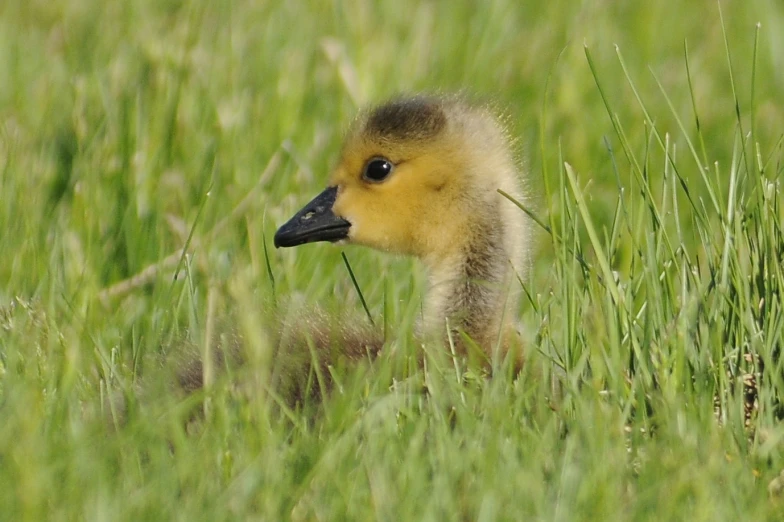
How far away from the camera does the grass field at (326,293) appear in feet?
7.22

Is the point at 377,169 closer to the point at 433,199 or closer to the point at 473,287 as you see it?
the point at 433,199

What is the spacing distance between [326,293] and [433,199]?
1.56 ft

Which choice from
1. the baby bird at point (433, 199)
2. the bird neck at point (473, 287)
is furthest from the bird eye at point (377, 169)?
the bird neck at point (473, 287)

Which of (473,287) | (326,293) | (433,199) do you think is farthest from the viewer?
(326,293)

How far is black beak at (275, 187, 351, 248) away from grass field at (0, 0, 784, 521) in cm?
10

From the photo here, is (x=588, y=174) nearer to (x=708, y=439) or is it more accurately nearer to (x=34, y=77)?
(x=34, y=77)

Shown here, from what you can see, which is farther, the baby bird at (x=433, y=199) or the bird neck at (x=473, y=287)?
the baby bird at (x=433, y=199)

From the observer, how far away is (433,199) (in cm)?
341

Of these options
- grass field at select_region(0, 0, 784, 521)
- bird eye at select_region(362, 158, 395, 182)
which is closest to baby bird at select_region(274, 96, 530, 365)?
bird eye at select_region(362, 158, 395, 182)

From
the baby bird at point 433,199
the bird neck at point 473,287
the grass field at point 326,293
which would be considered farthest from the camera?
the baby bird at point 433,199

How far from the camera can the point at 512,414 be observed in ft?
8.07

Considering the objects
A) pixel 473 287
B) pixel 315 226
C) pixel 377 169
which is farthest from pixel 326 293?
pixel 473 287

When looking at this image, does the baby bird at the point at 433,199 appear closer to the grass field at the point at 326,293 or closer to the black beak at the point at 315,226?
the black beak at the point at 315,226

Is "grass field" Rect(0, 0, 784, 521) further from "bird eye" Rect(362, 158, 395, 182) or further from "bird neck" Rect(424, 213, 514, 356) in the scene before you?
"bird eye" Rect(362, 158, 395, 182)
